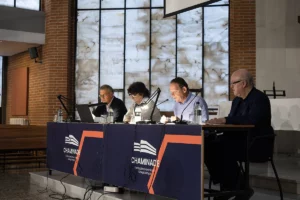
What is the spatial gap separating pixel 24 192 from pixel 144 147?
205cm

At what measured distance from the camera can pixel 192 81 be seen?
9469mm

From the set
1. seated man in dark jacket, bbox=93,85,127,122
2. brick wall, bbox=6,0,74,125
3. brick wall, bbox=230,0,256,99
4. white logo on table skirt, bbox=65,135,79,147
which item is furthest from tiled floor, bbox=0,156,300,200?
brick wall, bbox=6,0,74,125

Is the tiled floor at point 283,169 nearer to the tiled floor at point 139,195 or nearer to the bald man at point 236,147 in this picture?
the tiled floor at point 139,195

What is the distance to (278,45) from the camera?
8742mm

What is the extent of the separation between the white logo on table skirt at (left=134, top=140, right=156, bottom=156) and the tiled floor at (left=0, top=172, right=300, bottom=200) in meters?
0.53

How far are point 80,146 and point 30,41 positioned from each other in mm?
6312

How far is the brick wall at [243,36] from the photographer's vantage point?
29.3 ft

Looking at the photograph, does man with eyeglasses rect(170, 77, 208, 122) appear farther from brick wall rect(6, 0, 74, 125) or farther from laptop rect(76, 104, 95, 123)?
brick wall rect(6, 0, 74, 125)

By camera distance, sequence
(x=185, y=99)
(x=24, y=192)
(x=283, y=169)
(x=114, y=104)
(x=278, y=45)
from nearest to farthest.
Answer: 1. (x=185, y=99)
2. (x=283, y=169)
3. (x=24, y=192)
4. (x=114, y=104)
5. (x=278, y=45)

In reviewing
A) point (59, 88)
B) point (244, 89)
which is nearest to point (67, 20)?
point (59, 88)

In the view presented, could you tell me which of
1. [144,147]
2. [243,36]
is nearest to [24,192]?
[144,147]

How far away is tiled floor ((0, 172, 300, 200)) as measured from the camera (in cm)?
376

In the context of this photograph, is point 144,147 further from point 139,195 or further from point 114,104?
point 114,104

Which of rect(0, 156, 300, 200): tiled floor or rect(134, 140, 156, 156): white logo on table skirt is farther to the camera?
rect(0, 156, 300, 200): tiled floor
